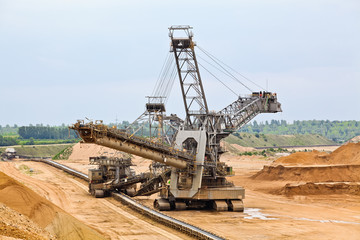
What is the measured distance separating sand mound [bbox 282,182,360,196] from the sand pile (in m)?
33.3

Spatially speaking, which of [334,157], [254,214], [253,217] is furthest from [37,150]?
[253,217]

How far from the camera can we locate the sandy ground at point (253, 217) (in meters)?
38.9

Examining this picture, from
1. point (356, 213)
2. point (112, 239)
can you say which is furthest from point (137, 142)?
point (356, 213)

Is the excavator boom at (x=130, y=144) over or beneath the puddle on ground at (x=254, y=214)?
over

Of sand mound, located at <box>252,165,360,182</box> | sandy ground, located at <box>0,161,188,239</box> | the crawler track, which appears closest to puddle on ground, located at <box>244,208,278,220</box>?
the crawler track

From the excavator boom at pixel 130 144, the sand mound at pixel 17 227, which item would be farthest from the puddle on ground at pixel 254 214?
the sand mound at pixel 17 227

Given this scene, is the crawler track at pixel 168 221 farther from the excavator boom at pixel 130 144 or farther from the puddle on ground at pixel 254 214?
the puddle on ground at pixel 254 214

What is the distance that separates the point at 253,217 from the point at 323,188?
753 inches

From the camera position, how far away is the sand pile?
3397 cm

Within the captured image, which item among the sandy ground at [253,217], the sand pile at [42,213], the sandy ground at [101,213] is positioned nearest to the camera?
the sand pile at [42,213]

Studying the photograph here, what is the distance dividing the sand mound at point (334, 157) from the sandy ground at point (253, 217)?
1624 centimetres

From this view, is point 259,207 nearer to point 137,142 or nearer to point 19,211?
point 137,142

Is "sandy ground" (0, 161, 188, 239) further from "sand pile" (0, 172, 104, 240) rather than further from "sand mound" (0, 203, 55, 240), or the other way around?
"sand mound" (0, 203, 55, 240)

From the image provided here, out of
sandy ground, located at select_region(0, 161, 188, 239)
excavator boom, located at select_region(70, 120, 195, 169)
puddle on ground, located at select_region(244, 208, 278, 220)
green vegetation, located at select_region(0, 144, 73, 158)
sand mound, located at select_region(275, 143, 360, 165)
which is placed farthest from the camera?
green vegetation, located at select_region(0, 144, 73, 158)
